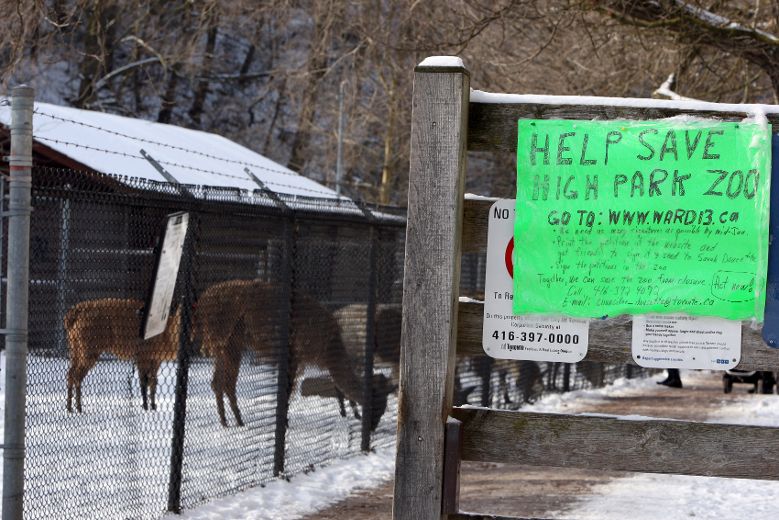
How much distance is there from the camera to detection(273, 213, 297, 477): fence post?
9148 millimetres

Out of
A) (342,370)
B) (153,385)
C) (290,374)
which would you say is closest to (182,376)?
(153,385)

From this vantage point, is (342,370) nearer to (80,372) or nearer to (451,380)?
(80,372)

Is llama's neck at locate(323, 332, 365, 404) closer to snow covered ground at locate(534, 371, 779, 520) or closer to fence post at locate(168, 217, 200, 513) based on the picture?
snow covered ground at locate(534, 371, 779, 520)

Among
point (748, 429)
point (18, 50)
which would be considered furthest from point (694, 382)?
point (748, 429)

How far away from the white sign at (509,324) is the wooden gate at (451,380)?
0.07 m

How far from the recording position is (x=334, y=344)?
1048 cm

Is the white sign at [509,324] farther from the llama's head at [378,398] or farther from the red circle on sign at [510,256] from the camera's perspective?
the llama's head at [378,398]

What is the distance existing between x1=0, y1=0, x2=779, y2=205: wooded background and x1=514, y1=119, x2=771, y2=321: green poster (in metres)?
5.81

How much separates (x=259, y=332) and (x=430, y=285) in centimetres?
507

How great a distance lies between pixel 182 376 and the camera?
7.69m

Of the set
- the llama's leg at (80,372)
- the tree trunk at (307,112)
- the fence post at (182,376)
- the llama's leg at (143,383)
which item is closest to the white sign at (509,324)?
the llama's leg at (80,372)

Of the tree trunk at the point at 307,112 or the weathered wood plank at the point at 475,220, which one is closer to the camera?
the weathered wood plank at the point at 475,220

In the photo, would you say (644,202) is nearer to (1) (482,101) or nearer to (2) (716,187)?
(2) (716,187)

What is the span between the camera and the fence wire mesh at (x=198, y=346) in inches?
254
